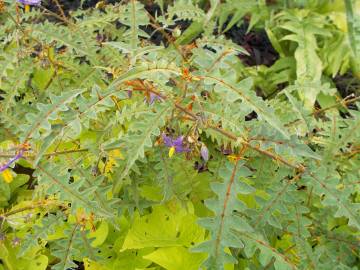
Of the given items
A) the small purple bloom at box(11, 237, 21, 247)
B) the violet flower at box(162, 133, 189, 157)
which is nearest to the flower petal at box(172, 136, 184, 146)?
the violet flower at box(162, 133, 189, 157)

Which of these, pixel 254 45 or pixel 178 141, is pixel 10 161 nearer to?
pixel 178 141

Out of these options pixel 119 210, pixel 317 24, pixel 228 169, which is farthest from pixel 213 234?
pixel 317 24

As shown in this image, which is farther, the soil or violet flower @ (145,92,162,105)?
the soil

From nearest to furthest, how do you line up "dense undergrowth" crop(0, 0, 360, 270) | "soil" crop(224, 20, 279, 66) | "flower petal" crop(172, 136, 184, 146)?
"dense undergrowth" crop(0, 0, 360, 270), "flower petal" crop(172, 136, 184, 146), "soil" crop(224, 20, 279, 66)

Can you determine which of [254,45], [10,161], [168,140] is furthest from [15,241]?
[254,45]

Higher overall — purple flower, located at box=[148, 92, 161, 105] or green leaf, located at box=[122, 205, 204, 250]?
purple flower, located at box=[148, 92, 161, 105]

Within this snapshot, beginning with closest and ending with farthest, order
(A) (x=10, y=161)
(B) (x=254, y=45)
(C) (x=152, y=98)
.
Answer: (A) (x=10, y=161)
(C) (x=152, y=98)
(B) (x=254, y=45)

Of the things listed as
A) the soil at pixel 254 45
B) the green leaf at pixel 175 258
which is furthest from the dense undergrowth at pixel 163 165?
the soil at pixel 254 45

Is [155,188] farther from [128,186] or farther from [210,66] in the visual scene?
[210,66]

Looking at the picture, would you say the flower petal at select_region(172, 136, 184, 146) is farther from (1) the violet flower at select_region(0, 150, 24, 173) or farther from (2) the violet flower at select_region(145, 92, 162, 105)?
(1) the violet flower at select_region(0, 150, 24, 173)
